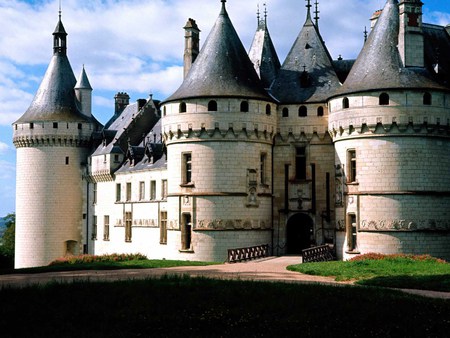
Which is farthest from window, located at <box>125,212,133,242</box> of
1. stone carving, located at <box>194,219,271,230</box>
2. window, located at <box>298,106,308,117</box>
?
window, located at <box>298,106,308,117</box>

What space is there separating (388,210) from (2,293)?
20714 millimetres

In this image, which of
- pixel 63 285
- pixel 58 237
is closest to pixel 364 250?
pixel 63 285

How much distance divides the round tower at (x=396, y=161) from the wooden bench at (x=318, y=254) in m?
0.79

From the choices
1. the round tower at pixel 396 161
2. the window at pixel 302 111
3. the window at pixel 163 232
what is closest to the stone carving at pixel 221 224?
the round tower at pixel 396 161

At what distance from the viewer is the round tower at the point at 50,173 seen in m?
54.7

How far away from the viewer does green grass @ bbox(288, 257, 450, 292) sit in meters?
23.1

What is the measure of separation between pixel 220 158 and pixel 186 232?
4476mm

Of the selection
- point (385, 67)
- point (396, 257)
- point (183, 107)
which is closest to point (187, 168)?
point (183, 107)

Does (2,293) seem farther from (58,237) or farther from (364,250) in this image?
(58,237)

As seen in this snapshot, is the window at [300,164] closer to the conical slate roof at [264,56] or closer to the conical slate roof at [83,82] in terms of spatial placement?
the conical slate roof at [264,56]

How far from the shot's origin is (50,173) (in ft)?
181

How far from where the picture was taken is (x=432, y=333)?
16.4 meters

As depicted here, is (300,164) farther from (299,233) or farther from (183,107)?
(183,107)

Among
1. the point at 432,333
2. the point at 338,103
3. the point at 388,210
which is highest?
the point at 338,103
